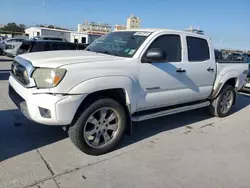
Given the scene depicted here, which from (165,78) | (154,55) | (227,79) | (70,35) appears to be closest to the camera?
(154,55)

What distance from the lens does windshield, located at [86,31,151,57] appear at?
4.12 metres

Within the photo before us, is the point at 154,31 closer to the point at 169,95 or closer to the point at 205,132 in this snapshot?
the point at 169,95

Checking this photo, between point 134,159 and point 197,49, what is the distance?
2.65 m

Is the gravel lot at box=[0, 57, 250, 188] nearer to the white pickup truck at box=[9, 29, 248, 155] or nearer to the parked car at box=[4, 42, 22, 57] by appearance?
the white pickup truck at box=[9, 29, 248, 155]

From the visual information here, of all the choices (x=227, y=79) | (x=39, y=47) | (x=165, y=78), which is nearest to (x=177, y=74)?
(x=165, y=78)

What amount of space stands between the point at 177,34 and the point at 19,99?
2.92 metres

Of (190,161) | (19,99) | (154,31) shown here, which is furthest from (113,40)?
(190,161)

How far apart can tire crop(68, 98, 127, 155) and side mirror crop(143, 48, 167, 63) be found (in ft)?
2.81

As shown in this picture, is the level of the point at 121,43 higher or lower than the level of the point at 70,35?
lower

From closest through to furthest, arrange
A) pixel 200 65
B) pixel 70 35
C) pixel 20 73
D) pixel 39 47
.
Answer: pixel 20 73, pixel 200 65, pixel 39 47, pixel 70 35

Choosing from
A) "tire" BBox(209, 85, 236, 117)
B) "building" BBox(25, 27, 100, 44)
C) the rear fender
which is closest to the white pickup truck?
the rear fender

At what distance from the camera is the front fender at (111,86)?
3303 mm

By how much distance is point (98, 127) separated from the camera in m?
3.71

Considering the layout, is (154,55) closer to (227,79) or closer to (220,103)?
(227,79)
